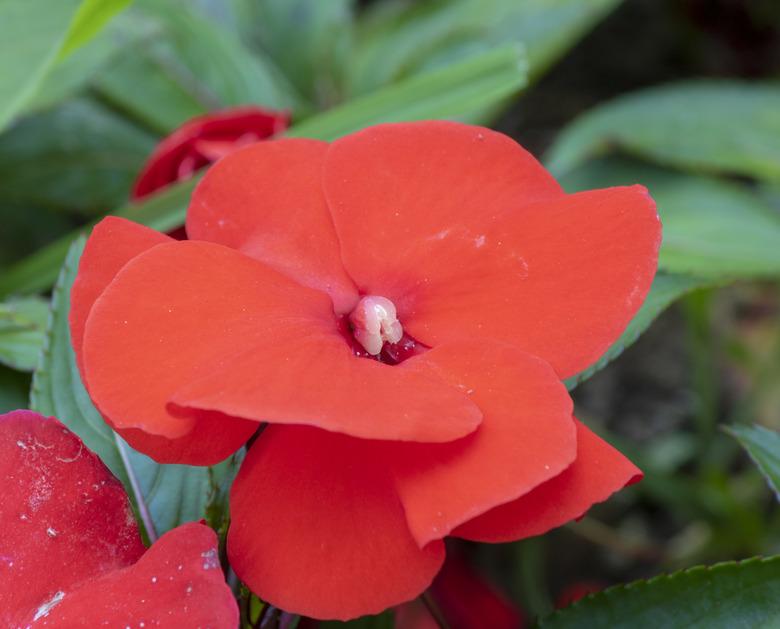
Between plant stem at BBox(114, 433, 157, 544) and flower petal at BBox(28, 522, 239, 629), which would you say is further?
plant stem at BBox(114, 433, 157, 544)

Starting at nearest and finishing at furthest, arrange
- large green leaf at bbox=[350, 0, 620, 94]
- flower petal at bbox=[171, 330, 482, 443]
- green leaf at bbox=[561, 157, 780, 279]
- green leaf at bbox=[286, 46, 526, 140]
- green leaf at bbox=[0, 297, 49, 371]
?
flower petal at bbox=[171, 330, 482, 443], green leaf at bbox=[0, 297, 49, 371], green leaf at bbox=[286, 46, 526, 140], green leaf at bbox=[561, 157, 780, 279], large green leaf at bbox=[350, 0, 620, 94]

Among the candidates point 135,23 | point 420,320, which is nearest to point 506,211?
point 420,320

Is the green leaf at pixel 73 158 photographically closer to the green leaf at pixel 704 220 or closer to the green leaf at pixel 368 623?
the green leaf at pixel 704 220

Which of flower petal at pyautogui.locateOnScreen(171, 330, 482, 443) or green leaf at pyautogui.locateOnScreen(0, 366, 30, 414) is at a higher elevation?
flower petal at pyautogui.locateOnScreen(171, 330, 482, 443)

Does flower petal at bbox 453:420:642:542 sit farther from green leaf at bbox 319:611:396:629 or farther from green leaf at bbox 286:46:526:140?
green leaf at bbox 286:46:526:140

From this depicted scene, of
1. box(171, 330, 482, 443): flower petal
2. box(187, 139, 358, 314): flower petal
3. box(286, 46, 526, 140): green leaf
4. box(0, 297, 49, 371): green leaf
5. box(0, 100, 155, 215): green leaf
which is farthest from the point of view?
box(0, 100, 155, 215): green leaf

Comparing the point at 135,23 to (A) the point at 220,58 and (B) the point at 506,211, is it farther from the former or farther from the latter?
(B) the point at 506,211

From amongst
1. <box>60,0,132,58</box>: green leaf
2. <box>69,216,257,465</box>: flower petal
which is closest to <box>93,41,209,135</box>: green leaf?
<box>60,0,132,58</box>: green leaf
